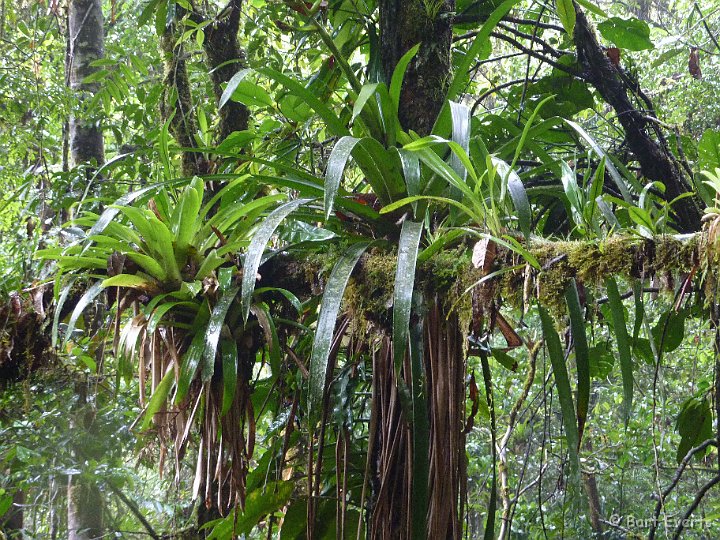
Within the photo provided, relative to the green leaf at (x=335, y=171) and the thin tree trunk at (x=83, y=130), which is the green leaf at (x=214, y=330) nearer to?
the green leaf at (x=335, y=171)

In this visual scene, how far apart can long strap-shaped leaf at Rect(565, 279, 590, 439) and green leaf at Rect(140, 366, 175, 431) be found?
0.75m

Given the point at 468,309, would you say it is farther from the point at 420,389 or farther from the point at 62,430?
the point at 62,430

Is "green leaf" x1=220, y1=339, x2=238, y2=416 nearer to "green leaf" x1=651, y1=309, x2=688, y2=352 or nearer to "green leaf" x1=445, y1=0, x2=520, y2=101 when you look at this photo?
"green leaf" x1=445, y1=0, x2=520, y2=101

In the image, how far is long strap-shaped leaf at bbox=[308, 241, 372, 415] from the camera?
88cm

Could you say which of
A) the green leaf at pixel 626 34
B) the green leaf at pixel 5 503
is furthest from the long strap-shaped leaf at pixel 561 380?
the green leaf at pixel 5 503

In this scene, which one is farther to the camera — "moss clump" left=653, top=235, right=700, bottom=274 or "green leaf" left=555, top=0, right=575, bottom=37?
"green leaf" left=555, top=0, right=575, bottom=37

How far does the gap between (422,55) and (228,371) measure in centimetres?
82

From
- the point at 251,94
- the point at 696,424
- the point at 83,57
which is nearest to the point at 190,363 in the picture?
the point at 251,94

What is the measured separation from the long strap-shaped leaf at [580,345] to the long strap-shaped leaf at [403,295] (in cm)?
25

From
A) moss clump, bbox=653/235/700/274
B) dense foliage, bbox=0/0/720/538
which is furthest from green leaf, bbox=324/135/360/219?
moss clump, bbox=653/235/700/274

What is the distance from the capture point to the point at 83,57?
8.45 ft

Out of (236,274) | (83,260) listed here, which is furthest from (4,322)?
(236,274)

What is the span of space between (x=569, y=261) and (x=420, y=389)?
0.30m

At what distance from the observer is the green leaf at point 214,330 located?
1061mm
